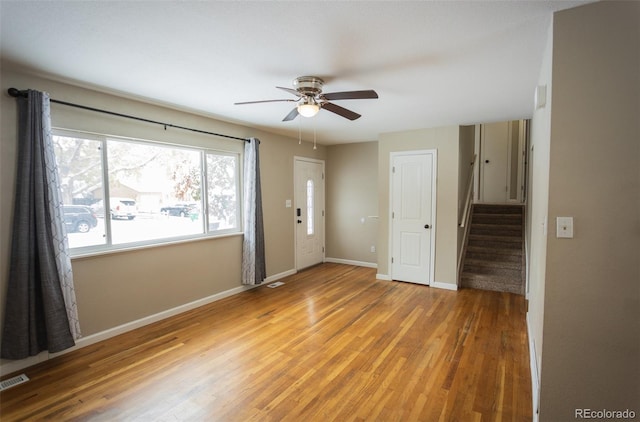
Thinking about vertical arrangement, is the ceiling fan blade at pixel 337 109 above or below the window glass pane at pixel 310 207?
above

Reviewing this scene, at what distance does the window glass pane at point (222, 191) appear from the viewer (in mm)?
4266

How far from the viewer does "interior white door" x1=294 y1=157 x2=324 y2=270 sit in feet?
19.0

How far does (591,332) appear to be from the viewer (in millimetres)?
1668

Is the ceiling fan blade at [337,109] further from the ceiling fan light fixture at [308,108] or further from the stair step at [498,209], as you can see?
the stair step at [498,209]

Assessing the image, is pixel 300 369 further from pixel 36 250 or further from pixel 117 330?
pixel 36 250

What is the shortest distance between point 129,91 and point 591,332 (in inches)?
160

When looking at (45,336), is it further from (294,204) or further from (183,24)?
(294,204)

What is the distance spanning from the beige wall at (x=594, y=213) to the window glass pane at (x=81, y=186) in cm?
374

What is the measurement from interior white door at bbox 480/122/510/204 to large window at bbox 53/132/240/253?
18.1 feet

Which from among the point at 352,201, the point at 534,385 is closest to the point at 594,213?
the point at 534,385

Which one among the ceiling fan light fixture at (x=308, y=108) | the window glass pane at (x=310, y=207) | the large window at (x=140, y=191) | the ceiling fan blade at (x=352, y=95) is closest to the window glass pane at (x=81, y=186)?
the large window at (x=140, y=191)

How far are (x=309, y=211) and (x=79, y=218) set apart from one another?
3.81 m

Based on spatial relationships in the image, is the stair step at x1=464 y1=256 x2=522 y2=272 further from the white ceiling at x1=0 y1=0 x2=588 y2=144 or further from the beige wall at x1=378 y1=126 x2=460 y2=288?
the white ceiling at x1=0 y1=0 x2=588 y2=144

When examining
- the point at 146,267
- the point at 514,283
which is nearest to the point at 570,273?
the point at 514,283
